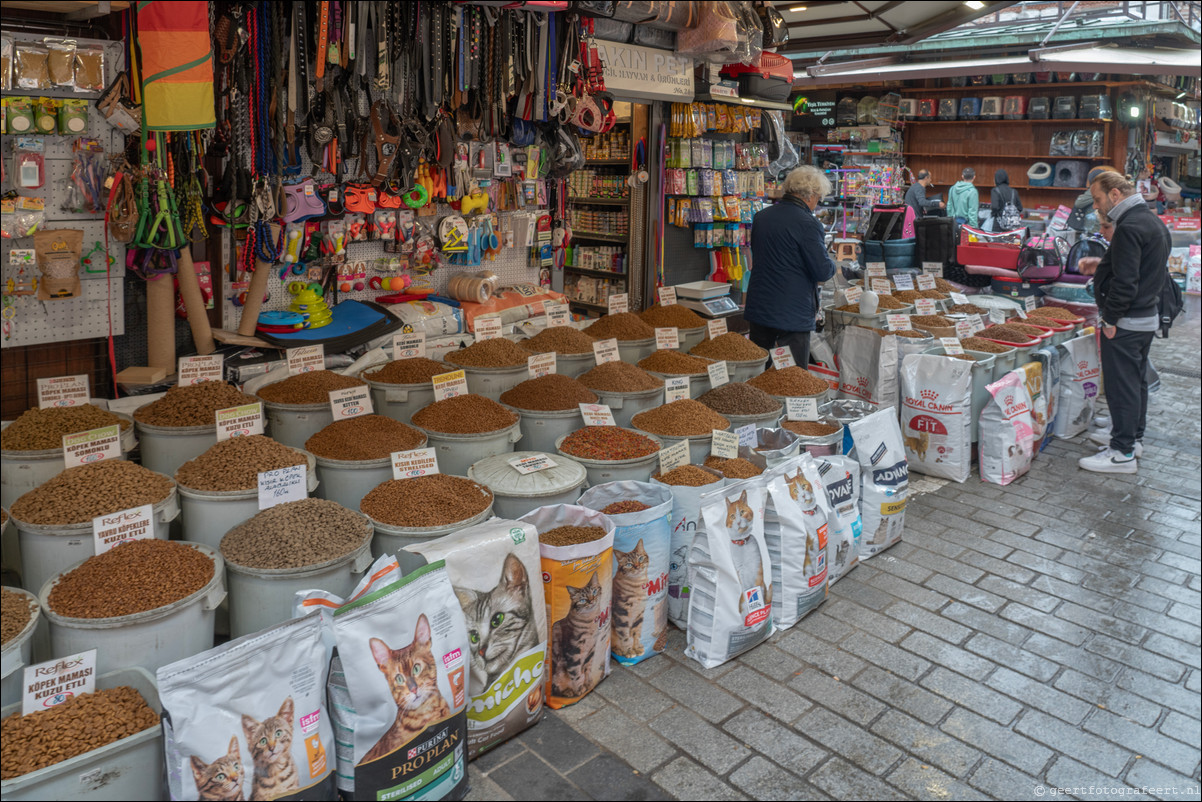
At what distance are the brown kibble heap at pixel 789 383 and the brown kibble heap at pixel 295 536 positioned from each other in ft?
6.67

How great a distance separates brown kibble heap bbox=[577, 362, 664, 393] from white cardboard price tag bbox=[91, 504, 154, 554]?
178 cm

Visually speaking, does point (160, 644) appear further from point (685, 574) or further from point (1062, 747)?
point (1062, 747)

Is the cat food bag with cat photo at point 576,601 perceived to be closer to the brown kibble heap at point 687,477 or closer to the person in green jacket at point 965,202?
the brown kibble heap at point 687,477

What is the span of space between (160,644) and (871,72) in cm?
946

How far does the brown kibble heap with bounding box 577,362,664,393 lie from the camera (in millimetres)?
3568

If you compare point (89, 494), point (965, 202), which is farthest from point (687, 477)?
point (965, 202)

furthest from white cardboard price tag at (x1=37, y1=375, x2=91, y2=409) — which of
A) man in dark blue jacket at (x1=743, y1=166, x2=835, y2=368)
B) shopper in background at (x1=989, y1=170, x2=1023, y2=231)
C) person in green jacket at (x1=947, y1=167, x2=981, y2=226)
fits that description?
shopper in background at (x1=989, y1=170, x2=1023, y2=231)

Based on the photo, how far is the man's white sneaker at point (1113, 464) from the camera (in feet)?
16.0

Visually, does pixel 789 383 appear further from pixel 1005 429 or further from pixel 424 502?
pixel 424 502

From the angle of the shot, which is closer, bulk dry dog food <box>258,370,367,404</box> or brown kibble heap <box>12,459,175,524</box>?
brown kibble heap <box>12,459,175,524</box>

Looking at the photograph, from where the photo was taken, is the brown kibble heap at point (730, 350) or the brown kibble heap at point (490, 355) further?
the brown kibble heap at point (730, 350)

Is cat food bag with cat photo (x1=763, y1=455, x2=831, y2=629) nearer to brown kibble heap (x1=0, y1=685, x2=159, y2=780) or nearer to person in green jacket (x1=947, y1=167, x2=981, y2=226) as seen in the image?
brown kibble heap (x1=0, y1=685, x2=159, y2=780)

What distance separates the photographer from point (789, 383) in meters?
3.86

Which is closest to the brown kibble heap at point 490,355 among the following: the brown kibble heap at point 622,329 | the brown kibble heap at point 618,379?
the brown kibble heap at point 618,379
